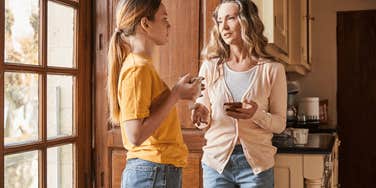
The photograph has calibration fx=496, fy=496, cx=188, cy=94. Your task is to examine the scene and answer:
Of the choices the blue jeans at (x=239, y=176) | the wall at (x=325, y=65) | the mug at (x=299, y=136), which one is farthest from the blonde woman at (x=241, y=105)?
the wall at (x=325, y=65)

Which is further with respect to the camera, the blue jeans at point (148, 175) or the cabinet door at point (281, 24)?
the cabinet door at point (281, 24)

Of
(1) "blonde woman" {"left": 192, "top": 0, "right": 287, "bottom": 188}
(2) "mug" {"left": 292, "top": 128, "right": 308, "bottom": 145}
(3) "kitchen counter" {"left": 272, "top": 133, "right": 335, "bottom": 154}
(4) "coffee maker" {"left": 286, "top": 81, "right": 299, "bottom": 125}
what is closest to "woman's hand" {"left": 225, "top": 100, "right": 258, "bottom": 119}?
(1) "blonde woman" {"left": 192, "top": 0, "right": 287, "bottom": 188}

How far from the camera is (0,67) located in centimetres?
174

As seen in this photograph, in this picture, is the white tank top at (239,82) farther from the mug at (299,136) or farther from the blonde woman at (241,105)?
the mug at (299,136)

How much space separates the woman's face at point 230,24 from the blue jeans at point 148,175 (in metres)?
0.64

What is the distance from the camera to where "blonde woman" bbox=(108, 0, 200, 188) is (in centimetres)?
135

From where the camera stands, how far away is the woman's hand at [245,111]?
1.71 m

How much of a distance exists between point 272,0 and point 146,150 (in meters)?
0.94

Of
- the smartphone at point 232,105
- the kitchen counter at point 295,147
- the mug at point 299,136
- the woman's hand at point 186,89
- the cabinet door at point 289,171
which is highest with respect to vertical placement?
the woman's hand at point 186,89

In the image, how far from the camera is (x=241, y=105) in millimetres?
1711

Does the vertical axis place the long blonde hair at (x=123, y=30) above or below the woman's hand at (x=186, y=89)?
above

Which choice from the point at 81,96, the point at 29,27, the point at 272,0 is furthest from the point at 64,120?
the point at 272,0

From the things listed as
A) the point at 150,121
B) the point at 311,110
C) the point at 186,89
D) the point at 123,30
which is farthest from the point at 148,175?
the point at 311,110

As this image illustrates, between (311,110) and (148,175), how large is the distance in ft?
8.61
